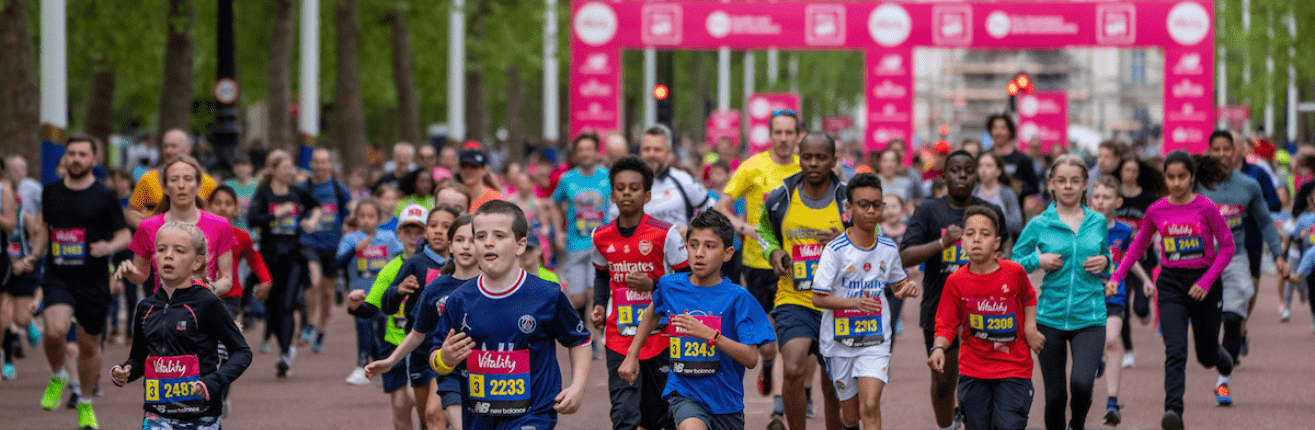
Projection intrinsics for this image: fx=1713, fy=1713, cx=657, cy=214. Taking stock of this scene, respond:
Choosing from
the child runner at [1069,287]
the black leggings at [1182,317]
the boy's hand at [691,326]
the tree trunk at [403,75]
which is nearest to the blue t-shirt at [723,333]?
the boy's hand at [691,326]

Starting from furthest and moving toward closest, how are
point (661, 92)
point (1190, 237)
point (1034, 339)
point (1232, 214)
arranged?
point (661, 92) < point (1232, 214) < point (1190, 237) < point (1034, 339)

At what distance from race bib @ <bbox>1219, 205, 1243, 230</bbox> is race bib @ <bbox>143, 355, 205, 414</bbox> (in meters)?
6.87

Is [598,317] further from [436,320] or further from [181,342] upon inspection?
[181,342]

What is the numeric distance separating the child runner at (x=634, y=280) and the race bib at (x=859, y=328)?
81cm

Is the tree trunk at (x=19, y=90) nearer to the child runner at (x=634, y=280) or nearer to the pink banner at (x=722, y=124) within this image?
the child runner at (x=634, y=280)

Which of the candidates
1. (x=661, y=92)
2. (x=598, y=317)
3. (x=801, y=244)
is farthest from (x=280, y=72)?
(x=598, y=317)

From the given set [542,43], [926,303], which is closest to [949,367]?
[926,303]

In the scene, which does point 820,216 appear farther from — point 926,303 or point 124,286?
point 124,286

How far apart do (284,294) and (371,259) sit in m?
1.39

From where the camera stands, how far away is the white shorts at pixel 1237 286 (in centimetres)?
1068

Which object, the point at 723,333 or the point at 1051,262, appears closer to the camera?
the point at 723,333

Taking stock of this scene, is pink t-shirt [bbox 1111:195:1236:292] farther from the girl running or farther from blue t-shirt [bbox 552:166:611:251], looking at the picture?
the girl running

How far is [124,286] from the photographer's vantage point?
49.1ft

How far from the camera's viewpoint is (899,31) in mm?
30859
